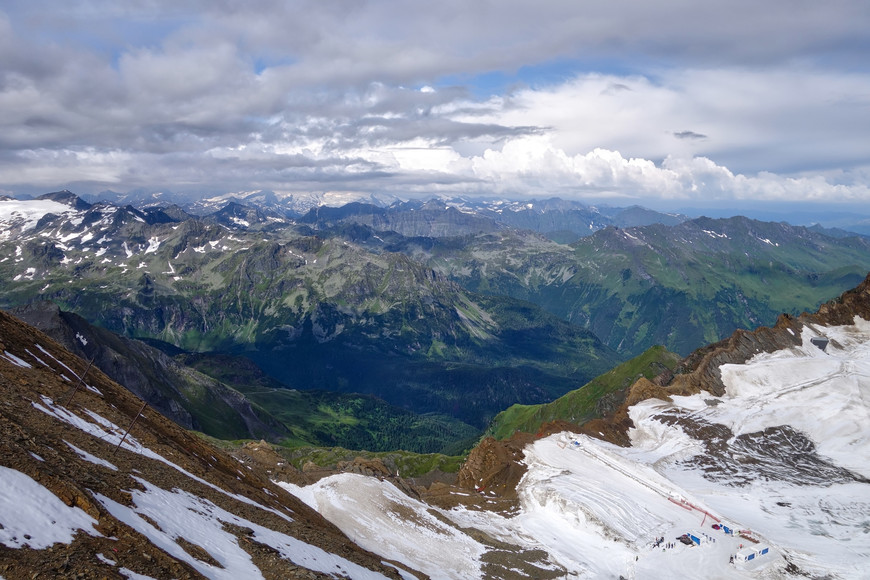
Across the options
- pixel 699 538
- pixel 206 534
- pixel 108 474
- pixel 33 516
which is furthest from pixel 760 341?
pixel 33 516

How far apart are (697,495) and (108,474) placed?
326 feet

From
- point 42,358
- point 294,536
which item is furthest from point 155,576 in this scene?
point 42,358

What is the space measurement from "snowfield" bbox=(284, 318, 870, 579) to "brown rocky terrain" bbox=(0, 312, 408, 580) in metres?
14.4

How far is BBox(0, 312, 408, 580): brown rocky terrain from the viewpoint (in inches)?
1109

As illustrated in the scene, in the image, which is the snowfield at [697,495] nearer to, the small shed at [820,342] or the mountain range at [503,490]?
the mountain range at [503,490]

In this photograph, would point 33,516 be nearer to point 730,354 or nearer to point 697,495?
point 697,495

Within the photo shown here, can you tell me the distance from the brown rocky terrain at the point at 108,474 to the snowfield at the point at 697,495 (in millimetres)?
14381

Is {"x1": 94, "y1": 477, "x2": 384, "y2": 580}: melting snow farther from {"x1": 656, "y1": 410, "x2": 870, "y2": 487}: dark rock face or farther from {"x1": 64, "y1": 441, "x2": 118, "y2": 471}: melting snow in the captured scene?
{"x1": 656, "y1": 410, "x2": 870, "y2": 487}: dark rock face

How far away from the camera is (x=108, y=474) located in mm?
37500

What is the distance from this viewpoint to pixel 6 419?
1431 inches

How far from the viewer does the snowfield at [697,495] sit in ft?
244

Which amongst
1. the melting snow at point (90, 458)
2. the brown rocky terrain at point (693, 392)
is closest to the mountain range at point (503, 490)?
the melting snow at point (90, 458)

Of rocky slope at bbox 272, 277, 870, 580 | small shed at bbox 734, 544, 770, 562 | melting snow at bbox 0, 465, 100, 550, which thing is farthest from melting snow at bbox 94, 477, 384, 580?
small shed at bbox 734, 544, 770, 562

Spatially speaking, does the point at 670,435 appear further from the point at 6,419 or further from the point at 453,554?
the point at 6,419
